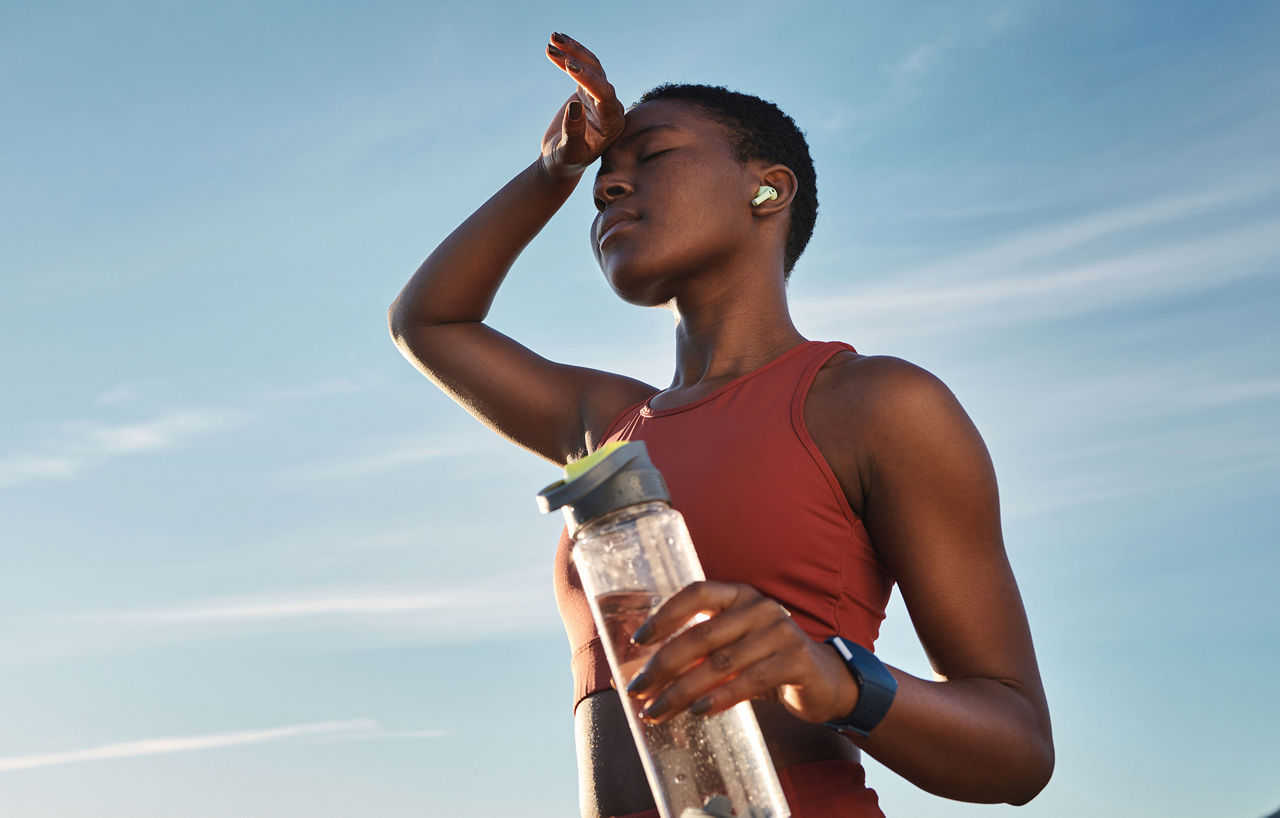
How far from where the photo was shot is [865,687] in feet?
5.48

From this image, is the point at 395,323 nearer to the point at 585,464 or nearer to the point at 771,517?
the point at 771,517

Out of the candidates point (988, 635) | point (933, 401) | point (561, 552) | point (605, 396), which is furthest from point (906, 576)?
point (605, 396)

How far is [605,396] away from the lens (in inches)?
128

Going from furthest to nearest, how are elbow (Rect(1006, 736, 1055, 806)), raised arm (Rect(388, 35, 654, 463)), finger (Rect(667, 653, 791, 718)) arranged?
raised arm (Rect(388, 35, 654, 463)) → elbow (Rect(1006, 736, 1055, 806)) → finger (Rect(667, 653, 791, 718))

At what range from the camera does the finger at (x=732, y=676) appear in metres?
1.46

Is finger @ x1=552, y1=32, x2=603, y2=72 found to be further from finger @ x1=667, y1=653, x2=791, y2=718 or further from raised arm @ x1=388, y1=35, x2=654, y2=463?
finger @ x1=667, y1=653, x2=791, y2=718

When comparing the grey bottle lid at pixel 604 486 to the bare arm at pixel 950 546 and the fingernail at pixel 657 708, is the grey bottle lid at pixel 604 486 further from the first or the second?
the bare arm at pixel 950 546

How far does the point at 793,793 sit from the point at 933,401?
2.98 ft

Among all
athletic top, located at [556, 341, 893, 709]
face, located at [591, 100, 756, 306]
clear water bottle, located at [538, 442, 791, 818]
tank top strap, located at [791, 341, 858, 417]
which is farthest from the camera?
face, located at [591, 100, 756, 306]

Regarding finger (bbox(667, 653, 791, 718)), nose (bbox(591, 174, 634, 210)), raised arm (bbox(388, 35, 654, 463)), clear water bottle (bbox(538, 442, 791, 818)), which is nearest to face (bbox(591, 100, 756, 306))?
nose (bbox(591, 174, 634, 210))

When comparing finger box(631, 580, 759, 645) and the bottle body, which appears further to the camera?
the bottle body

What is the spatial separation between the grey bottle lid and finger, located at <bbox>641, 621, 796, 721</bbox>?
0.25 metres

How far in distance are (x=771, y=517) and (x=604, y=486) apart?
881mm

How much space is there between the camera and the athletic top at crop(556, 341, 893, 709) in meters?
2.37
